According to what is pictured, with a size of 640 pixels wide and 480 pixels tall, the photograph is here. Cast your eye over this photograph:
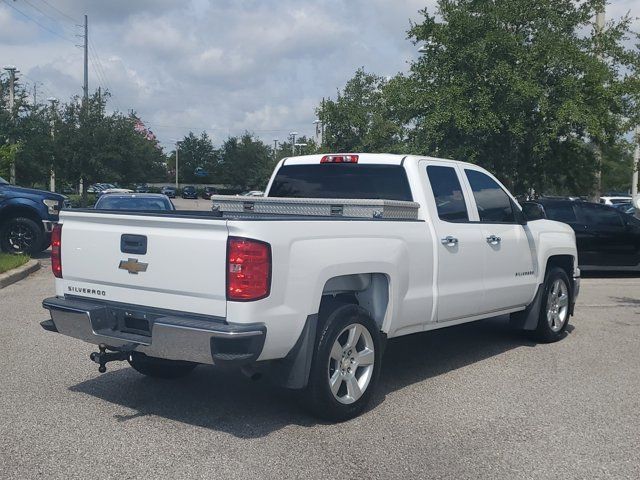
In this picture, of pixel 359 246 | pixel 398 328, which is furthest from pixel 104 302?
pixel 398 328

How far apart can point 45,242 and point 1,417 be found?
11537mm

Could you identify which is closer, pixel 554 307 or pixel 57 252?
pixel 57 252

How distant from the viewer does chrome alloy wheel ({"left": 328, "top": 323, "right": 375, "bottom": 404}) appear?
→ 18.1 feet

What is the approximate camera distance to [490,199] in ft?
25.0

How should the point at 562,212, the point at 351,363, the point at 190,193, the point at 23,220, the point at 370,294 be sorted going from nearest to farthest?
the point at 351,363, the point at 370,294, the point at 562,212, the point at 23,220, the point at 190,193

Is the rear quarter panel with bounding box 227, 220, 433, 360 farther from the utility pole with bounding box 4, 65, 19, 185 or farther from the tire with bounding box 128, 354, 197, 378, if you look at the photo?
the utility pole with bounding box 4, 65, 19, 185

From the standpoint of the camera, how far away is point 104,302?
18.1ft

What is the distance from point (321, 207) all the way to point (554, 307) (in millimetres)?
3559

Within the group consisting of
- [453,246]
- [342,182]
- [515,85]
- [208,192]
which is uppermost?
[515,85]

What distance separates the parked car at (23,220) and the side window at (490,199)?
36.3 ft

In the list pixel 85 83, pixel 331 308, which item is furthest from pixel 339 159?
pixel 85 83

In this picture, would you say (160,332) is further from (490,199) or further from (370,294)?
(490,199)

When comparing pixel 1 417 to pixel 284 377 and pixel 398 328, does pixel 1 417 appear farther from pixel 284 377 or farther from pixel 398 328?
pixel 398 328

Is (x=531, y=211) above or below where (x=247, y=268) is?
above
